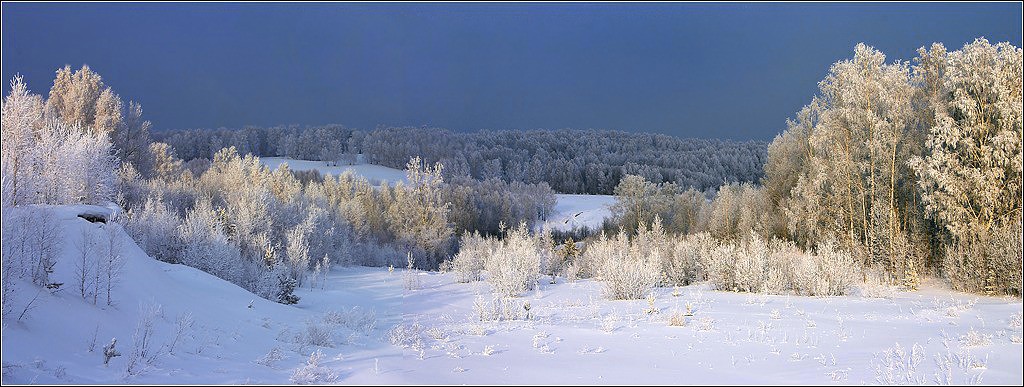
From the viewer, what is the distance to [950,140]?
12430 mm

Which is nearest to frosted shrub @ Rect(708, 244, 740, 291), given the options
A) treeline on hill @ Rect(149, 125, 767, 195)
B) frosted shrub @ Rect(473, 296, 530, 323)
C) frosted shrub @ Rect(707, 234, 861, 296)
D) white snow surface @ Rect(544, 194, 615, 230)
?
frosted shrub @ Rect(707, 234, 861, 296)

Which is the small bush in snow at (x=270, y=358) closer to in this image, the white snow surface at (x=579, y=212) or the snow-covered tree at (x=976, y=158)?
the snow-covered tree at (x=976, y=158)

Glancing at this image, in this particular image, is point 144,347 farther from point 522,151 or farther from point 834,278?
point 522,151

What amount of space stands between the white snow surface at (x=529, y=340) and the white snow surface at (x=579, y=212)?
40.2 meters

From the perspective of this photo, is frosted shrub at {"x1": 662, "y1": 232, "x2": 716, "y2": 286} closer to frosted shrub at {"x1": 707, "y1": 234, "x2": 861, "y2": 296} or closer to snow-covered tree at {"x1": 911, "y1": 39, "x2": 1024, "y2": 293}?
frosted shrub at {"x1": 707, "y1": 234, "x2": 861, "y2": 296}

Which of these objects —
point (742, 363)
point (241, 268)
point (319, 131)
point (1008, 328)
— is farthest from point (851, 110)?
point (319, 131)

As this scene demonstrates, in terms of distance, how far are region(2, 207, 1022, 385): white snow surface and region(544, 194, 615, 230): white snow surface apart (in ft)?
132

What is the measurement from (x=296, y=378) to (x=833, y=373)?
417 cm

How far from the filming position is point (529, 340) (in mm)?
7121

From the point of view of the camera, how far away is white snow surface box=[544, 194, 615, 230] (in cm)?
5462

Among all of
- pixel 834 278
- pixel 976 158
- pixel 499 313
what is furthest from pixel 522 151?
pixel 499 313

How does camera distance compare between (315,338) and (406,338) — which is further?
(406,338)

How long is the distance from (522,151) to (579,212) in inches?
1556

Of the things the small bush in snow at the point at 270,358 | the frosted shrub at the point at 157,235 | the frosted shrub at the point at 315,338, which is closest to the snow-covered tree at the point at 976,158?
the frosted shrub at the point at 315,338
